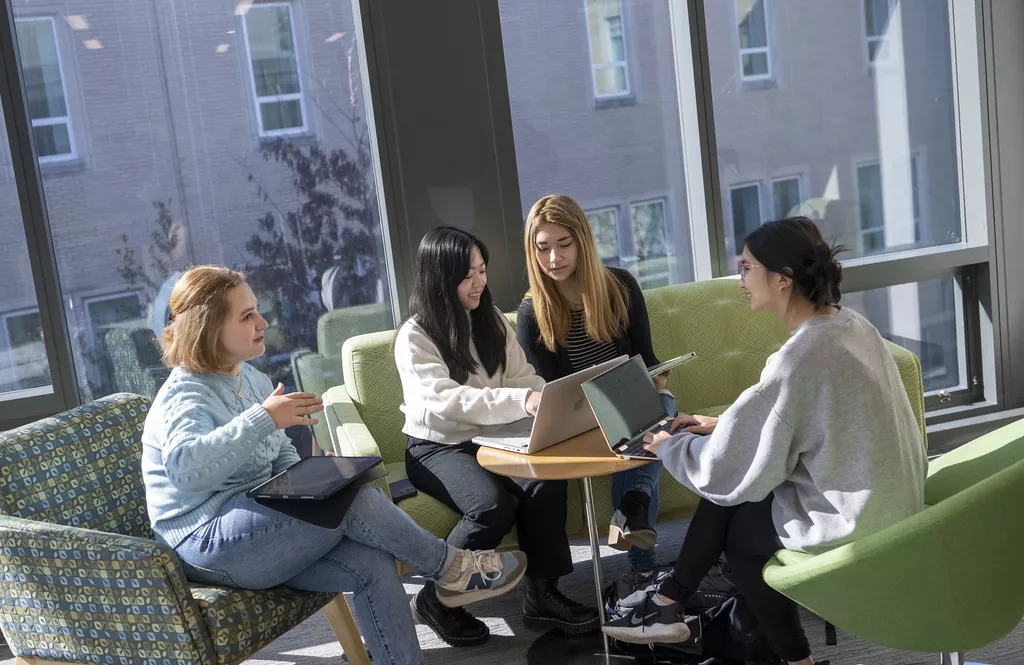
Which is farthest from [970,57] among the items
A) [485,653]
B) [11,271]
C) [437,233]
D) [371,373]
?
[11,271]

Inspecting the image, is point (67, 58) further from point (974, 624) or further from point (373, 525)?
point (974, 624)

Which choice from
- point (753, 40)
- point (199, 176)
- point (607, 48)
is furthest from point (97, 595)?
point (753, 40)

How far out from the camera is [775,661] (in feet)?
8.19

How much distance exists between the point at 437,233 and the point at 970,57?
2.67 m

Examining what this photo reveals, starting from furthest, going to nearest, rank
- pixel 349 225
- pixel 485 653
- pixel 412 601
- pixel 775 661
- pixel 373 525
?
pixel 349 225
pixel 412 601
pixel 485 653
pixel 775 661
pixel 373 525

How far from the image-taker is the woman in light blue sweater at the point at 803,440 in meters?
1.96

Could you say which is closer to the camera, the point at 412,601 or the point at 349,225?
the point at 412,601

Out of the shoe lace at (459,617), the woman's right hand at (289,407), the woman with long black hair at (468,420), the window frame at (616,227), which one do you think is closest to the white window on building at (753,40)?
the window frame at (616,227)

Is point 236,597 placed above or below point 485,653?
above

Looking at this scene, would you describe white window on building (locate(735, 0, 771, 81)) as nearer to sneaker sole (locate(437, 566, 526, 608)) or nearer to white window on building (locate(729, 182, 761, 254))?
white window on building (locate(729, 182, 761, 254))

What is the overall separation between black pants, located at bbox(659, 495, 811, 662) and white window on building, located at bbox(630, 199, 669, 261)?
192 cm

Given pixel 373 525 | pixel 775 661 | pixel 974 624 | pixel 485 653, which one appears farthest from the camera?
pixel 485 653

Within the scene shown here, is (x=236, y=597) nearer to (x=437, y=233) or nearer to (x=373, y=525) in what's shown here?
(x=373, y=525)

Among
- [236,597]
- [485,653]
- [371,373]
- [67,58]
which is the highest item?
[67,58]
